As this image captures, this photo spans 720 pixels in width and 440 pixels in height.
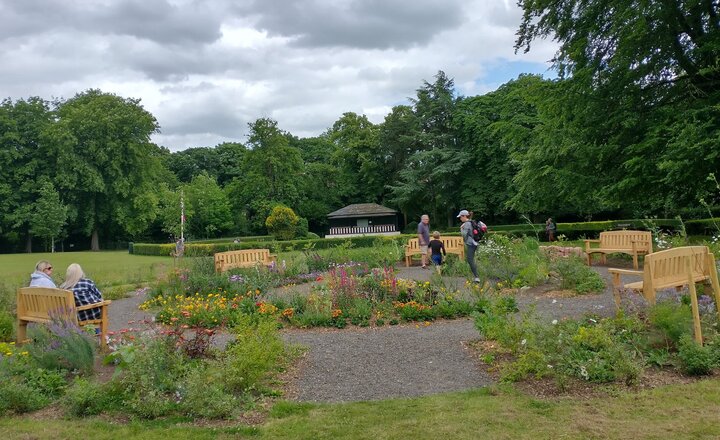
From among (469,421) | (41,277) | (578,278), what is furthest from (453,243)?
(469,421)

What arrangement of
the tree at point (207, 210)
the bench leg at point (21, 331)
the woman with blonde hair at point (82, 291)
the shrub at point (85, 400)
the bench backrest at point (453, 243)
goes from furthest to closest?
the tree at point (207, 210) → the bench backrest at point (453, 243) → the bench leg at point (21, 331) → the woman with blonde hair at point (82, 291) → the shrub at point (85, 400)

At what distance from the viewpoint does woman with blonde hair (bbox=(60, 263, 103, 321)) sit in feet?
22.7

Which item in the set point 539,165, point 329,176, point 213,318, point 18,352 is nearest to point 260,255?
point 213,318

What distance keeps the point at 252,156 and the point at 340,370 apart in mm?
42563

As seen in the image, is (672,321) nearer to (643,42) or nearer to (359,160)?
(643,42)

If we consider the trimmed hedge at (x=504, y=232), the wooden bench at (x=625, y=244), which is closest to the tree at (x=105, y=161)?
the trimmed hedge at (x=504, y=232)

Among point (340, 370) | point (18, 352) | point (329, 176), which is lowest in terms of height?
point (340, 370)

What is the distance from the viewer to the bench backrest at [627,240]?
42.8 ft

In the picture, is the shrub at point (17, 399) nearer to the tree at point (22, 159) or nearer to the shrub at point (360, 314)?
the shrub at point (360, 314)

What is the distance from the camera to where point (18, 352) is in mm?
5695

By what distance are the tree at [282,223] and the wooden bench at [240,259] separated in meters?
22.3

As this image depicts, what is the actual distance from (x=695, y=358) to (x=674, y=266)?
1.29 metres

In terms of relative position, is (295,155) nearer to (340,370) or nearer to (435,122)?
(435,122)

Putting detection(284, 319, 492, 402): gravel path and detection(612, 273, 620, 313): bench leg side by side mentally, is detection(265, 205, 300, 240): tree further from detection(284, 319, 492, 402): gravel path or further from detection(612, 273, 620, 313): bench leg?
detection(612, 273, 620, 313): bench leg
